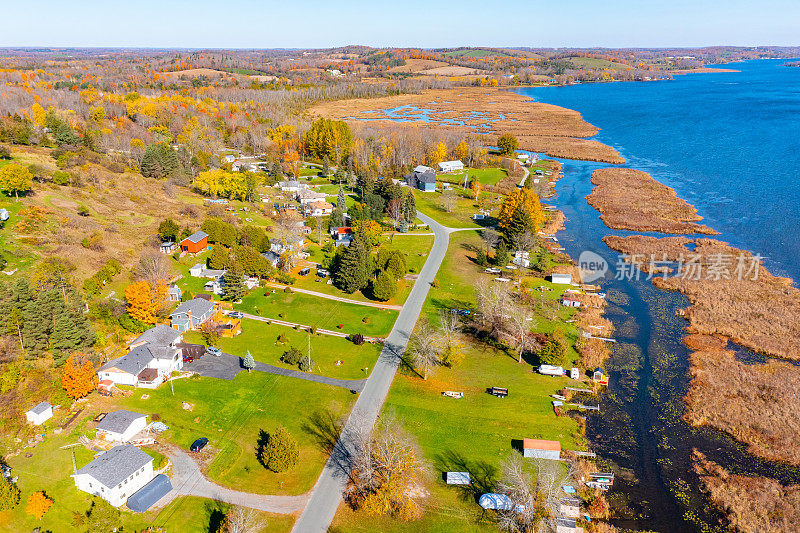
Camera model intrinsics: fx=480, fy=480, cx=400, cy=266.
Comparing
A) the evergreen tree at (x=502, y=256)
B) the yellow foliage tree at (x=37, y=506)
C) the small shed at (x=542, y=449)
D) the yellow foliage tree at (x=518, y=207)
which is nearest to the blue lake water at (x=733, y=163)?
the yellow foliage tree at (x=518, y=207)

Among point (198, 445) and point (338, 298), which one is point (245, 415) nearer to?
point (198, 445)

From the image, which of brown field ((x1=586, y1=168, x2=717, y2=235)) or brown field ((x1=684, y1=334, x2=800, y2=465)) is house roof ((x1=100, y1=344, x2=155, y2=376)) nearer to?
brown field ((x1=684, y1=334, x2=800, y2=465))

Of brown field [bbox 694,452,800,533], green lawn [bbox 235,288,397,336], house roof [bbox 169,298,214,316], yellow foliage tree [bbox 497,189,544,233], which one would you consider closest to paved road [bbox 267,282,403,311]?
green lawn [bbox 235,288,397,336]

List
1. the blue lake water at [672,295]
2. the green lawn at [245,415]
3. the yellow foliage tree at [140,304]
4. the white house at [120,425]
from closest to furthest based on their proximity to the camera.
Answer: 1. the green lawn at [245,415]
2. the blue lake water at [672,295]
3. the white house at [120,425]
4. the yellow foliage tree at [140,304]

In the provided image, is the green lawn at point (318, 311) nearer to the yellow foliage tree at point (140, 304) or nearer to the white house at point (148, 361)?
the yellow foliage tree at point (140, 304)

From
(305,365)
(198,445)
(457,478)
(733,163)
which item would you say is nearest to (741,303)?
(457,478)
